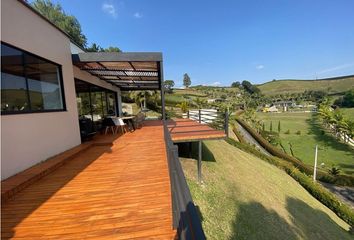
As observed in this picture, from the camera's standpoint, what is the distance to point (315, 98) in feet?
303

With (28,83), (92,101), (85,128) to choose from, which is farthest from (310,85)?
(28,83)

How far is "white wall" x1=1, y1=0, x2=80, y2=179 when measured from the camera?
3.61 m

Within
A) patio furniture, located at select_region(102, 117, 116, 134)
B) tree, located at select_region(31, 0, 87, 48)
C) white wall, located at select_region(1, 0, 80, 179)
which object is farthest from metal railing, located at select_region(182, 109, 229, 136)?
tree, located at select_region(31, 0, 87, 48)

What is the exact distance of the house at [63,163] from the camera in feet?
7.68

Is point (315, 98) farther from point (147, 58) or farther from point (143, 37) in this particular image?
point (147, 58)

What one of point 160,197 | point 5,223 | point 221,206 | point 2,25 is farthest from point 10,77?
point 221,206

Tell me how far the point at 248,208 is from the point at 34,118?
286 inches

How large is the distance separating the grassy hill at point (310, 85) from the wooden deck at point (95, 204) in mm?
129618

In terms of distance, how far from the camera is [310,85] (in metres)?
126

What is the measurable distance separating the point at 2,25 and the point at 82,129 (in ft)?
13.7

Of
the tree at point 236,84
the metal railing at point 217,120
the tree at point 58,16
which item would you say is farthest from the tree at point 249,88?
the metal railing at point 217,120

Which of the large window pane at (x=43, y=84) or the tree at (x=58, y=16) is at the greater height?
the tree at (x=58, y=16)

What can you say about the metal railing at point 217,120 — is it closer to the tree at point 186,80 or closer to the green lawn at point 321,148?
the green lawn at point 321,148

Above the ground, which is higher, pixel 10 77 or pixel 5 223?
pixel 10 77
